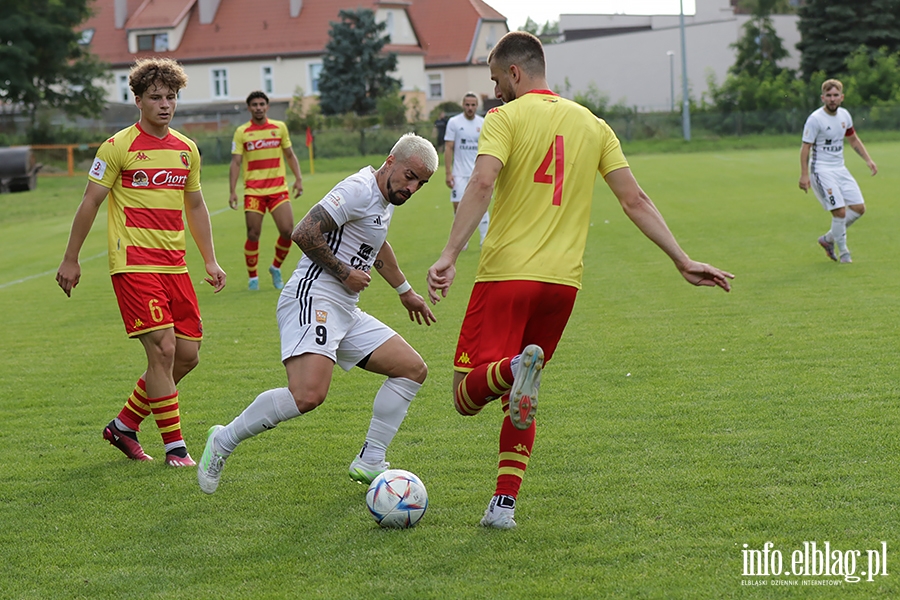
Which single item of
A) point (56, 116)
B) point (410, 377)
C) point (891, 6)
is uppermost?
point (891, 6)

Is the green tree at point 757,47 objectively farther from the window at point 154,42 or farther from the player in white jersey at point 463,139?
the player in white jersey at point 463,139

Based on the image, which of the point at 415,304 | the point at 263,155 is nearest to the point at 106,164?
the point at 415,304

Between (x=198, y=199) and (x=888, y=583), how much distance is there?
4248mm

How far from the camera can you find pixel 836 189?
12.5 metres

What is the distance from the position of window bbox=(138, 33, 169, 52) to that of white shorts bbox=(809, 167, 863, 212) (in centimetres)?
6432

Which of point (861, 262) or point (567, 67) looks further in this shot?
point (567, 67)

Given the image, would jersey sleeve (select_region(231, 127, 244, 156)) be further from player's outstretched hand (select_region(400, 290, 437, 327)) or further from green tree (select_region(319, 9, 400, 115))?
green tree (select_region(319, 9, 400, 115))

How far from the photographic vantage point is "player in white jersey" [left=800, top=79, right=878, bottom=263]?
12.5m

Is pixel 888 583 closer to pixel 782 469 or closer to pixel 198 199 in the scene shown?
pixel 782 469

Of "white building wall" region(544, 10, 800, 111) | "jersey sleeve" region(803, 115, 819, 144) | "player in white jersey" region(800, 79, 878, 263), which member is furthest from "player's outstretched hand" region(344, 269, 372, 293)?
"white building wall" region(544, 10, 800, 111)

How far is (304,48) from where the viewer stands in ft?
223

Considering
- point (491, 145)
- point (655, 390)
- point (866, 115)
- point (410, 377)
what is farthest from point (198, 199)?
point (866, 115)

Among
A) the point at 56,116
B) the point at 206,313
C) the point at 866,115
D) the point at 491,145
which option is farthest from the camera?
the point at 56,116

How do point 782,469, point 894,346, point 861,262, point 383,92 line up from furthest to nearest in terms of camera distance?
point 383,92 → point 861,262 → point 894,346 → point 782,469
